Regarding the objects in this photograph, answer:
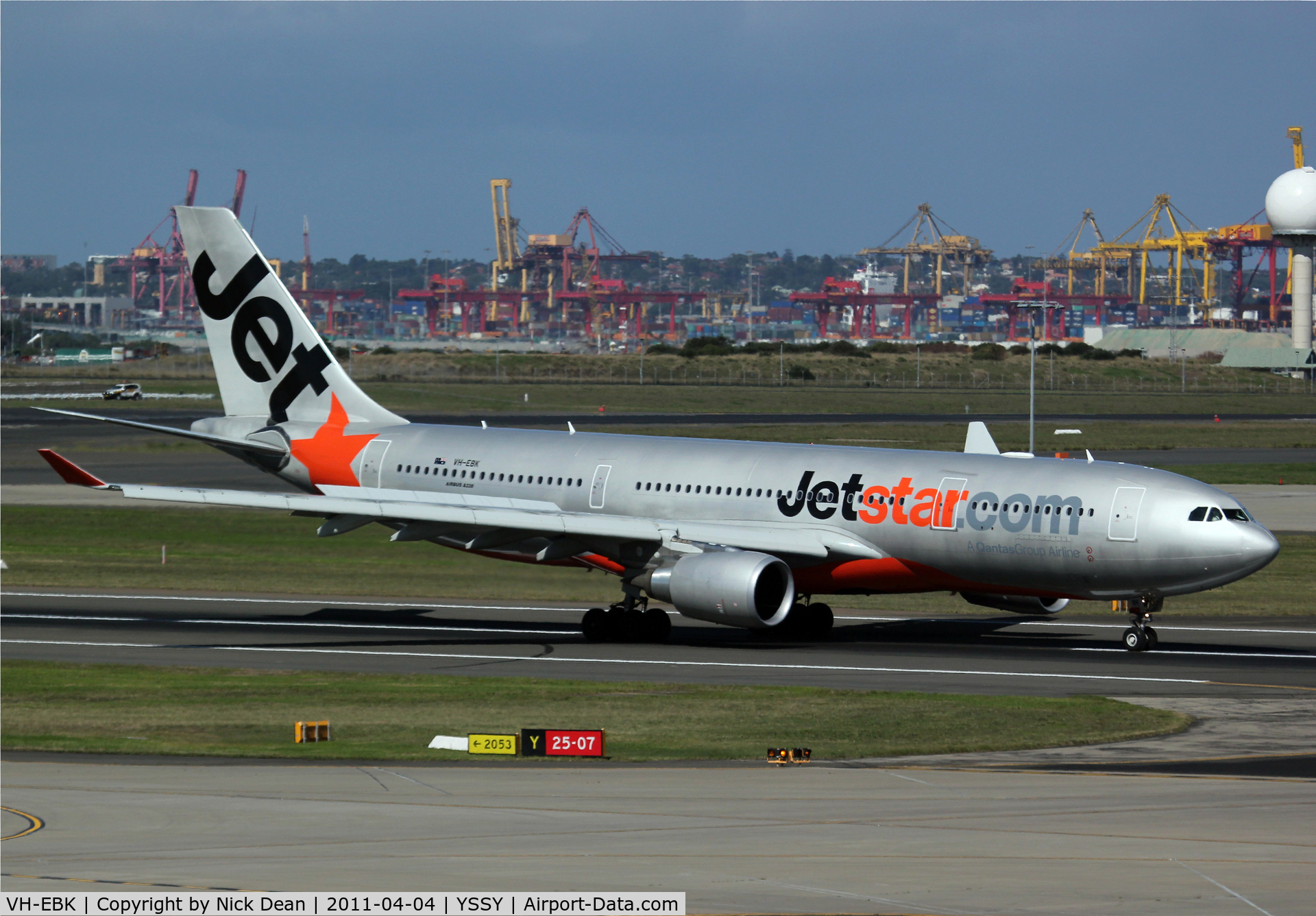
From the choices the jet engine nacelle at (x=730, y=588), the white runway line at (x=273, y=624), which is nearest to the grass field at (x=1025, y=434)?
the white runway line at (x=273, y=624)

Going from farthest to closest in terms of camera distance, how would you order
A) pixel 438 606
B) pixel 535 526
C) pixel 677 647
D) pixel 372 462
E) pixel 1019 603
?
1. pixel 438 606
2. pixel 372 462
3. pixel 677 647
4. pixel 1019 603
5. pixel 535 526

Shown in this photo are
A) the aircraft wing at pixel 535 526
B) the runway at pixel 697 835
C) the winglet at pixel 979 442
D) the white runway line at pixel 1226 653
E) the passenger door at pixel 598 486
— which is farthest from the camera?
the winglet at pixel 979 442

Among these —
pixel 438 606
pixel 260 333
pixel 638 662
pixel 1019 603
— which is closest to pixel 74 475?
pixel 260 333

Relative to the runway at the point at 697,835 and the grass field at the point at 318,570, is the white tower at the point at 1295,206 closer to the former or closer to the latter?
the grass field at the point at 318,570

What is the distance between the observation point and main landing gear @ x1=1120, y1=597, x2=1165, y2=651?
40562 mm

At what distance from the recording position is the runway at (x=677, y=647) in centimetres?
3709

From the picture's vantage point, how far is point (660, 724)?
102 feet

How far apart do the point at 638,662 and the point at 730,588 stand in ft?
9.25

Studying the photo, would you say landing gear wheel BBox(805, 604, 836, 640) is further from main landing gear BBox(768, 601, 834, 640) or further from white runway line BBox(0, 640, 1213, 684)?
white runway line BBox(0, 640, 1213, 684)

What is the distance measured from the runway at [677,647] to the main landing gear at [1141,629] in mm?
297

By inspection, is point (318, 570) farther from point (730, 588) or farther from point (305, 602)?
point (730, 588)

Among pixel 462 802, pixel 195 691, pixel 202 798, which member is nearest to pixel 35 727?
pixel 195 691

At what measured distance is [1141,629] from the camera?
134ft

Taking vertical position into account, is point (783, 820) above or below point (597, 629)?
below
